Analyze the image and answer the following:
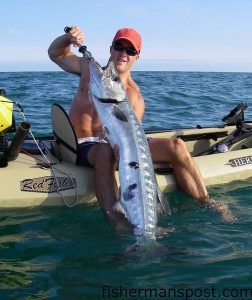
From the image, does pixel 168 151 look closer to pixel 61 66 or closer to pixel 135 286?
pixel 61 66

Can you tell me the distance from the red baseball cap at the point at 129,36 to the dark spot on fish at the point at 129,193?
2.02 m

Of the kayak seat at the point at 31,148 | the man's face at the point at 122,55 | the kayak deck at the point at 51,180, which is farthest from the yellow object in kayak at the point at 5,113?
the man's face at the point at 122,55

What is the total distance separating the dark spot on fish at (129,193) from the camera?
15.4ft

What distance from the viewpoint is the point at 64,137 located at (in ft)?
19.4

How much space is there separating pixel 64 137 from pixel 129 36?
5.00ft

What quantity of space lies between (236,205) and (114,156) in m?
1.79

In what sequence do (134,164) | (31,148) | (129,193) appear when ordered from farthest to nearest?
1. (31,148)
2. (134,164)
3. (129,193)

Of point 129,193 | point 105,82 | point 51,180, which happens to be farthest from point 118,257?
point 105,82

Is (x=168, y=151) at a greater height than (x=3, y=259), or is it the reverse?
(x=168, y=151)

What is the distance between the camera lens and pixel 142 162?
4.83 m

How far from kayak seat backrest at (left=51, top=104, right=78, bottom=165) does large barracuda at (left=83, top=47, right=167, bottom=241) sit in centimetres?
81

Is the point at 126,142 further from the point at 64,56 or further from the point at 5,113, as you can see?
the point at 64,56

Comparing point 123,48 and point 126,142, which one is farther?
point 123,48

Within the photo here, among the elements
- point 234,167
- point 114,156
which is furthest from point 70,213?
point 234,167
